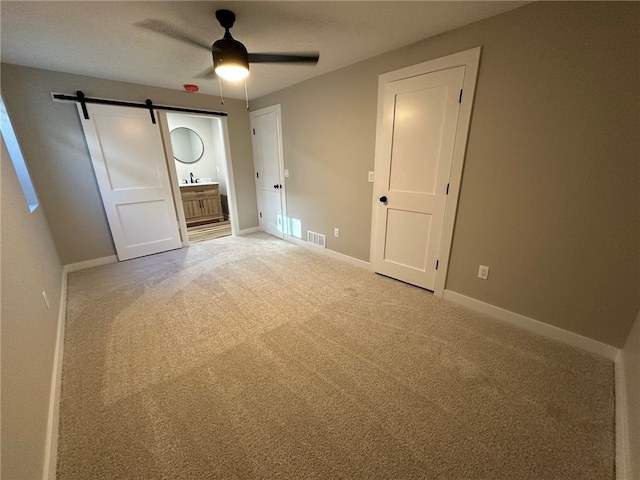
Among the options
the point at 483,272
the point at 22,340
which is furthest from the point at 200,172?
the point at 483,272

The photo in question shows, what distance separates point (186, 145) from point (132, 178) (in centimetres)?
246

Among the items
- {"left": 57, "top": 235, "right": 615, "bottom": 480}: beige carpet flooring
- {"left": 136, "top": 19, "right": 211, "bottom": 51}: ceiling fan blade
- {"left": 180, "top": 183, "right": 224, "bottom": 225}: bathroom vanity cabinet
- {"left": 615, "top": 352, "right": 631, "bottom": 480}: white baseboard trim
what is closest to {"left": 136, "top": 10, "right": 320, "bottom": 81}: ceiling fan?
{"left": 136, "top": 19, "right": 211, "bottom": 51}: ceiling fan blade

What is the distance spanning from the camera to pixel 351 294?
2574 millimetres

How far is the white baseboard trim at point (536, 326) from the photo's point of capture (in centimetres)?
172

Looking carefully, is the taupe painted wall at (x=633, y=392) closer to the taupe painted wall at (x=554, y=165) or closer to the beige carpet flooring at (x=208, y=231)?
the taupe painted wall at (x=554, y=165)

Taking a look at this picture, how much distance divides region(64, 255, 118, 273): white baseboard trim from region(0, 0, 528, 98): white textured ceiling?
2186 millimetres

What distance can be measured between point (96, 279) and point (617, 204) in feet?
15.5

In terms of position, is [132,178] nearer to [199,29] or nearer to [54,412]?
[199,29]

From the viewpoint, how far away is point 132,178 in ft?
11.1

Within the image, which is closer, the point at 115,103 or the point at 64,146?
the point at 64,146

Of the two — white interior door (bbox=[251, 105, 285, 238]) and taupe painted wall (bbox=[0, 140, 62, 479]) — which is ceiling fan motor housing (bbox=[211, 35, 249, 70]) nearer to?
taupe painted wall (bbox=[0, 140, 62, 479])

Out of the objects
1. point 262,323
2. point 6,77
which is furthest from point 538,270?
point 6,77

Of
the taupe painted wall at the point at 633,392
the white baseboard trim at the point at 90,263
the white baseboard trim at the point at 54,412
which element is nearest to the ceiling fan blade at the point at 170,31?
the white baseboard trim at the point at 54,412

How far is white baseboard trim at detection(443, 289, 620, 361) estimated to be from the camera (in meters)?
1.72
